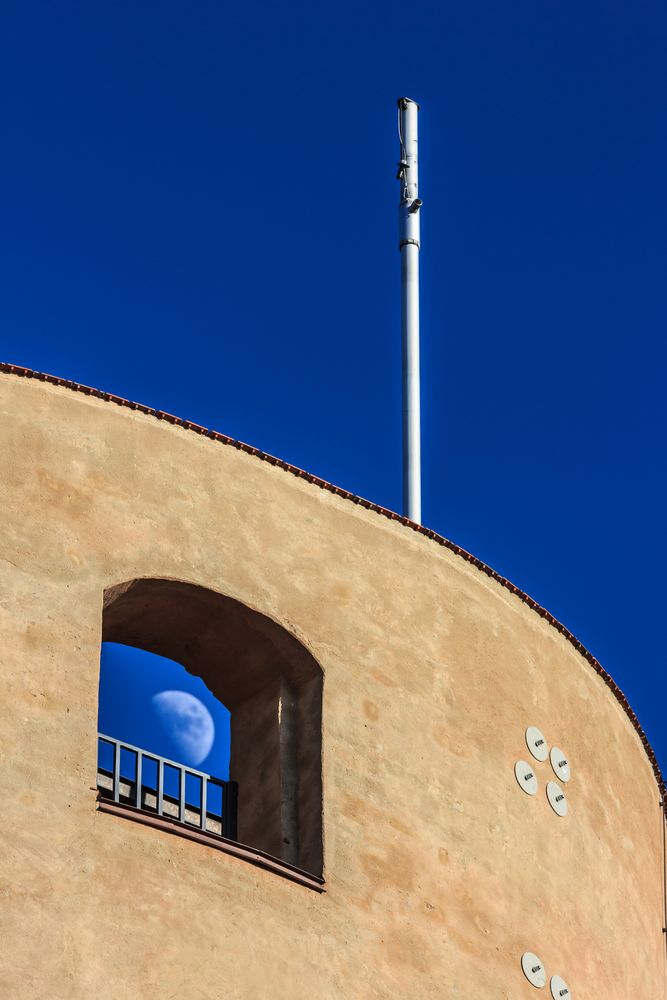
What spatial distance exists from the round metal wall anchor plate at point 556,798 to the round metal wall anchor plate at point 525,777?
0.64 feet

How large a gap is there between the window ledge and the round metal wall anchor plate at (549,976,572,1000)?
2180 mm

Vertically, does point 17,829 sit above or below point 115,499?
below

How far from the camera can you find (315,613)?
18.3 m

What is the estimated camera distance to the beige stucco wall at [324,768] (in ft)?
52.4

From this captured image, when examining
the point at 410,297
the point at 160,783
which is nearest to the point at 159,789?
the point at 160,783

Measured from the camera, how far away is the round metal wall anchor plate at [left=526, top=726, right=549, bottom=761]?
755 inches

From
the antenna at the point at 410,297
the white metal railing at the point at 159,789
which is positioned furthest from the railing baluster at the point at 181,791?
the antenna at the point at 410,297

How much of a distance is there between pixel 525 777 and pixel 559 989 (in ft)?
5.39

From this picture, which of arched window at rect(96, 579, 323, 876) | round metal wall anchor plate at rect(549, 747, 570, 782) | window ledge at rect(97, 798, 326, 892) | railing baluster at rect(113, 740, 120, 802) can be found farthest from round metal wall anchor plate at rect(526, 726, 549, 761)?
railing baluster at rect(113, 740, 120, 802)

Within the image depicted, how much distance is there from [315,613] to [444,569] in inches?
59.6

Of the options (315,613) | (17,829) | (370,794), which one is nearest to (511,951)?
(370,794)

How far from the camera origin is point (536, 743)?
19.2m

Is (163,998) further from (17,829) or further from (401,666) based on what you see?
(401,666)

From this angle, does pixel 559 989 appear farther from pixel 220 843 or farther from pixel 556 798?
pixel 220 843
